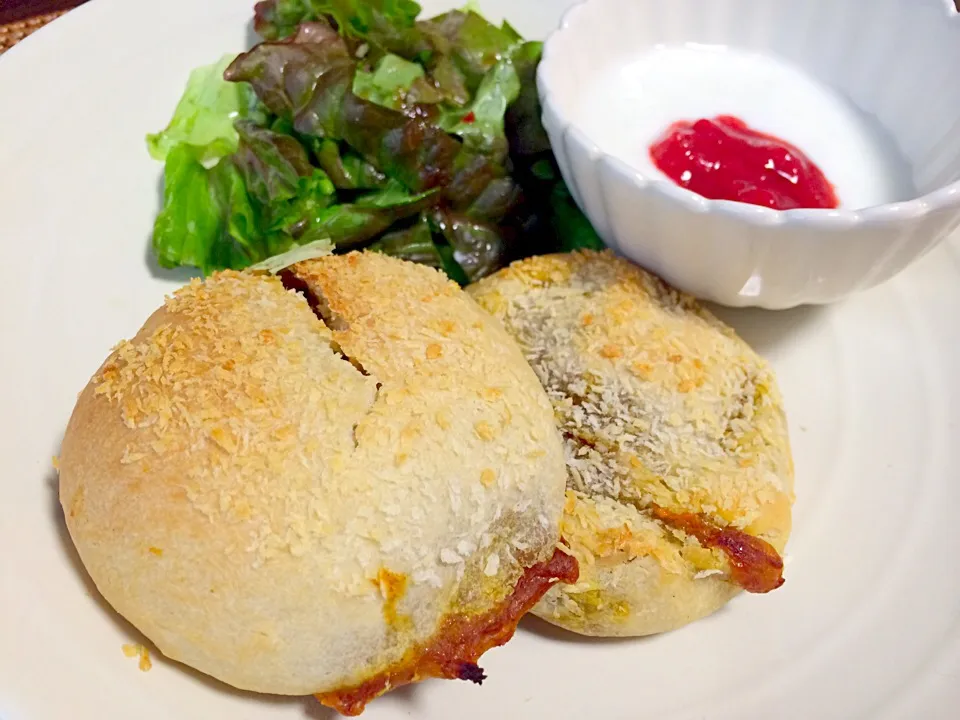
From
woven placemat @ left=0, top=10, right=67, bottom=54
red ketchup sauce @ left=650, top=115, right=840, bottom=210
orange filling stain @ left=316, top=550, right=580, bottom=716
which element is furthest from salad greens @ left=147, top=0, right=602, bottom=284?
orange filling stain @ left=316, top=550, right=580, bottom=716

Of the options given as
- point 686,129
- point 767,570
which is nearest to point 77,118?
point 686,129

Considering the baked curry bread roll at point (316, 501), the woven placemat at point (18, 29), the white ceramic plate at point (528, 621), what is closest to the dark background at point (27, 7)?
the woven placemat at point (18, 29)

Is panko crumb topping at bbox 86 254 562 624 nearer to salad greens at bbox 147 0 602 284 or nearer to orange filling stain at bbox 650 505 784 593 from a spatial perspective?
orange filling stain at bbox 650 505 784 593

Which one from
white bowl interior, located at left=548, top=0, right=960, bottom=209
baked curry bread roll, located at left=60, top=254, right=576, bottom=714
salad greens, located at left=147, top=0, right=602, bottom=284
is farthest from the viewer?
salad greens, located at left=147, top=0, right=602, bottom=284

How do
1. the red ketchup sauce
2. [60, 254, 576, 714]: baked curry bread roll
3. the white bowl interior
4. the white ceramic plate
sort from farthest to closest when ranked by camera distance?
the white bowl interior < the red ketchup sauce < the white ceramic plate < [60, 254, 576, 714]: baked curry bread roll

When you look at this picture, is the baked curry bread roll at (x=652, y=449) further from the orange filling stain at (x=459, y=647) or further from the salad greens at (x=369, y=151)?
the salad greens at (x=369, y=151)

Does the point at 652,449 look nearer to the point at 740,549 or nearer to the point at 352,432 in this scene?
the point at 740,549
